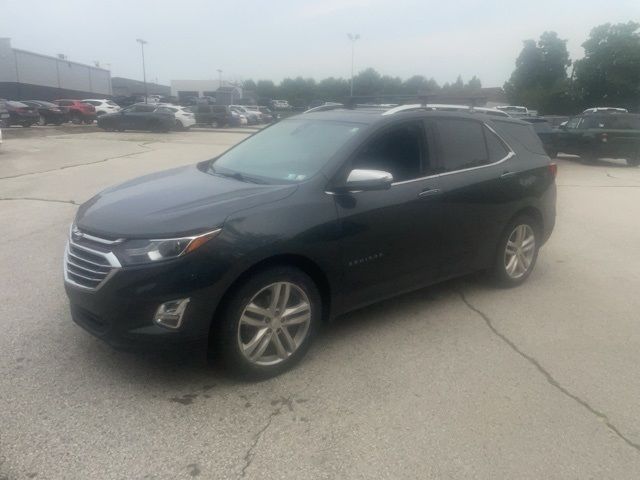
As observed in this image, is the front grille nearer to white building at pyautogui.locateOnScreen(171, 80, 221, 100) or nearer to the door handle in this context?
the door handle

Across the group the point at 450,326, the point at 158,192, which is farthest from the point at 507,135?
the point at 158,192

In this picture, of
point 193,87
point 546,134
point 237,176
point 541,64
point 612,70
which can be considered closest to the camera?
point 237,176

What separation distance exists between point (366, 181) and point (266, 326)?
1.17m

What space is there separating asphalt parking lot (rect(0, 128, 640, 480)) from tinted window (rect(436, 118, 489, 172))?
124cm

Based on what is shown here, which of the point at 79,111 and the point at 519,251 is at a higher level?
the point at 79,111

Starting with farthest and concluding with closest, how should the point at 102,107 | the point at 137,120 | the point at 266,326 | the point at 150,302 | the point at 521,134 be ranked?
1. the point at 102,107
2. the point at 137,120
3. the point at 521,134
4. the point at 266,326
5. the point at 150,302

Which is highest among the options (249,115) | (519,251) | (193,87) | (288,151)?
(193,87)

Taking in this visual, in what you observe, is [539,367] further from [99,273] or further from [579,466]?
[99,273]

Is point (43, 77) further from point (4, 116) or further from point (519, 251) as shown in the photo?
point (519, 251)

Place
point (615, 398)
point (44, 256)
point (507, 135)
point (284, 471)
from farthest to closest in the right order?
point (44, 256), point (507, 135), point (615, 398), point (284, 471)

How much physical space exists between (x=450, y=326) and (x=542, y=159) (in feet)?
7.21

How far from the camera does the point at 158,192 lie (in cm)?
391

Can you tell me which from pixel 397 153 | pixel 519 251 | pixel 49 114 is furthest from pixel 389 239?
pixel 49 114

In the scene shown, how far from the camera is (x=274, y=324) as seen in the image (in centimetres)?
357
